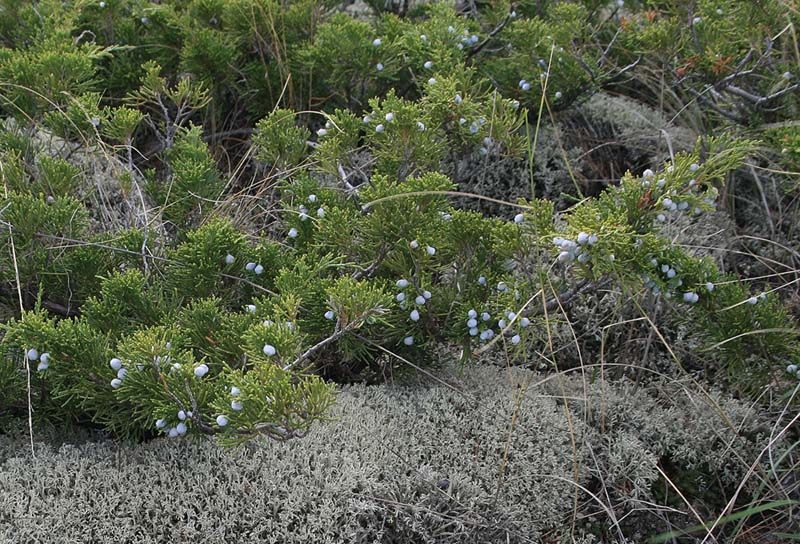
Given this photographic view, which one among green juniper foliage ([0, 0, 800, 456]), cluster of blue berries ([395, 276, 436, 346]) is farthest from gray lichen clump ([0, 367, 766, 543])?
cluster of blue berries ([395, 276, 436, 346])

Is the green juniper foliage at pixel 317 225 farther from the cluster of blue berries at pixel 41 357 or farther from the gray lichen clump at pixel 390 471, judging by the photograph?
the gray lichen clump at pixel 390 471

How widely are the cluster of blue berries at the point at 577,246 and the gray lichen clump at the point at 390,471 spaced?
0.33 metres

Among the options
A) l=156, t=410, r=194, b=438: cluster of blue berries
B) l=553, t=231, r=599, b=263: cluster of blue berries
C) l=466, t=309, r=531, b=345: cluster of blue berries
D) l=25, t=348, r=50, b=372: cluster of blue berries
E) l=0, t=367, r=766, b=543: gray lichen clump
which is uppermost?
l=553, t=231, r=599, b=263: cluster of blue berries

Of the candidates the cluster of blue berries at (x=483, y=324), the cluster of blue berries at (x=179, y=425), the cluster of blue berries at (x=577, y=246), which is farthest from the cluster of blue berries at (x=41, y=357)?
the cluster of blue berries at (x=577, y=246)

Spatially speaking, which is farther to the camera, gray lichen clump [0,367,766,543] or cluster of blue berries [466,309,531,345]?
cluster of blue berries [466,309,531,345]

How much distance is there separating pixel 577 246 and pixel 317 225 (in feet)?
2.09

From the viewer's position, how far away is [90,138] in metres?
2.40

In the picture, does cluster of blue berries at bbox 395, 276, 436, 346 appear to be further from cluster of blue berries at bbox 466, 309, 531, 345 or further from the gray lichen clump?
the gray lichen clump

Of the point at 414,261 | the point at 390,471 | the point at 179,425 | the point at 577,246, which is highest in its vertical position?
the point at 577,246

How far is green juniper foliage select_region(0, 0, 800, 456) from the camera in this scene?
69.7 inches

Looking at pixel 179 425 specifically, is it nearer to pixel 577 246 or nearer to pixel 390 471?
pixel 390 471

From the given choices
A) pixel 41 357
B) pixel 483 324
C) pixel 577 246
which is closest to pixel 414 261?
pixel 483 324

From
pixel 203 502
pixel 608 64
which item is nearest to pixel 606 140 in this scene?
pixel 608 64

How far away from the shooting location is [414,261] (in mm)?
1994
